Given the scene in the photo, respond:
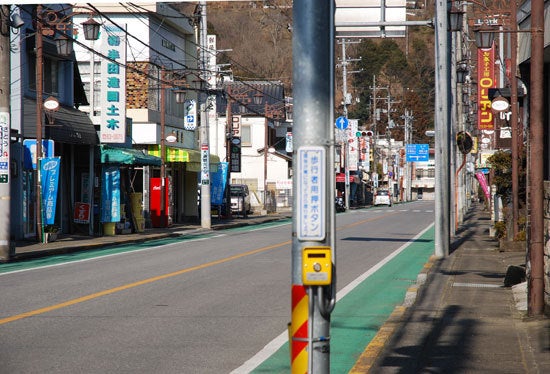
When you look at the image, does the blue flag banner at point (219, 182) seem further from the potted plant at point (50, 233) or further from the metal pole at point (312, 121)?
the metal pole at point (312, 121)

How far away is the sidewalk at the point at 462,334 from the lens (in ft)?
28.9

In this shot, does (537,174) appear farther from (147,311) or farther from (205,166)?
(205,166)

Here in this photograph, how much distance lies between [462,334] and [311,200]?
6040mm

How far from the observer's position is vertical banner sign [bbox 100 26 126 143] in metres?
34.2

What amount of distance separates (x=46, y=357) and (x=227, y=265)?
11.6 meters

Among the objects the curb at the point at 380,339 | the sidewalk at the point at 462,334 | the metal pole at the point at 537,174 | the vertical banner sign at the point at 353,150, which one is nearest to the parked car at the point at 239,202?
the vertical banner sign at the point at 353,150

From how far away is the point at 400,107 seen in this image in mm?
137375

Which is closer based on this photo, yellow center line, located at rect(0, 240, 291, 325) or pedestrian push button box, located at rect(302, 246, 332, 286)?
pedestrian push button box, located at rect(302, 246, 332, 286)

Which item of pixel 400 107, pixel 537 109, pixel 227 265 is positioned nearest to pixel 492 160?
pixel 227 265

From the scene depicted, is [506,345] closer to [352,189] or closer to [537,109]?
[537,109]

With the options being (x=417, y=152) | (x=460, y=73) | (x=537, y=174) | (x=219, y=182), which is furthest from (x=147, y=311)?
(x=417, y=152)

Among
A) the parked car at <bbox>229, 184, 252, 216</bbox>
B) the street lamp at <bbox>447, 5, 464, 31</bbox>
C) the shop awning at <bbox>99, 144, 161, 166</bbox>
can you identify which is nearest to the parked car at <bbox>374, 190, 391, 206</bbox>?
the parked car at <bbox>229, 184, 252, 216</bbox>

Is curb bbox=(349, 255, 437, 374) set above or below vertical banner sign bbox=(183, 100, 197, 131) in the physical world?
below

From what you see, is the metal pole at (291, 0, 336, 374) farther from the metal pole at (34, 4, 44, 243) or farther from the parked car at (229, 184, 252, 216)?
the parked car at (229, 184, 252, 216)
